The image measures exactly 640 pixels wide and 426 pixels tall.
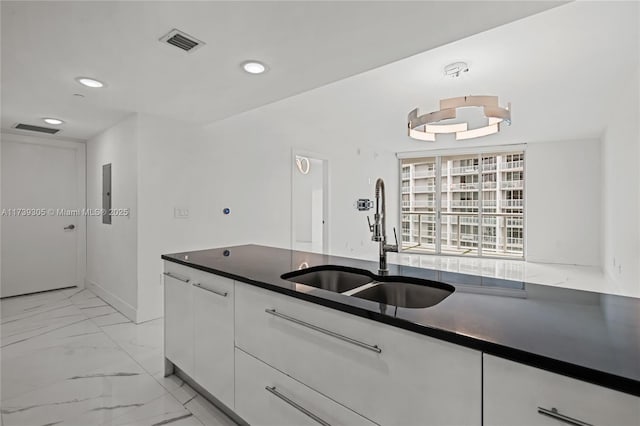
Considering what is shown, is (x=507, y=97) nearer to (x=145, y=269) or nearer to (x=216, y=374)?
(x=216, y=374)

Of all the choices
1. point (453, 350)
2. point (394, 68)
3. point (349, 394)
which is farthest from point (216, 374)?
point (394, 68)

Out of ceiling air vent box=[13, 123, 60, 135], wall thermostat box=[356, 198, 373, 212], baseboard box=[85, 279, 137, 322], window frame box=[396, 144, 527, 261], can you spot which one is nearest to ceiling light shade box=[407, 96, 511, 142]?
wall thermostat box=[356, 198, 373, 212]

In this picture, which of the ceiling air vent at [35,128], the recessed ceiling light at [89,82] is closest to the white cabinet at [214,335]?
the recessed ceiling light at [89,82]

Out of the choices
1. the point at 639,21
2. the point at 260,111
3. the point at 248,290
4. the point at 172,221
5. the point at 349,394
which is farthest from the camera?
the point at 260,111

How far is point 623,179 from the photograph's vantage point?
13.5ft

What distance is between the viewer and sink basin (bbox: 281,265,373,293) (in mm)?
1730

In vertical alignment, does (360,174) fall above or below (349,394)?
above

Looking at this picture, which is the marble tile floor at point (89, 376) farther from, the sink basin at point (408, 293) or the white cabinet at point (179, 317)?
the sink basin at point (408, 293)

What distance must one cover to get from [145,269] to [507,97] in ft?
15.1

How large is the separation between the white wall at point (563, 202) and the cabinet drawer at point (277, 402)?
7.03 meters

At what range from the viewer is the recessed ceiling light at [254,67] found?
2.24 metres

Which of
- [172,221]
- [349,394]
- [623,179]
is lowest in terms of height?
[349,394]

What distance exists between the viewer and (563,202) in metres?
6.50

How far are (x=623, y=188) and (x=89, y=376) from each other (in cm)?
592
